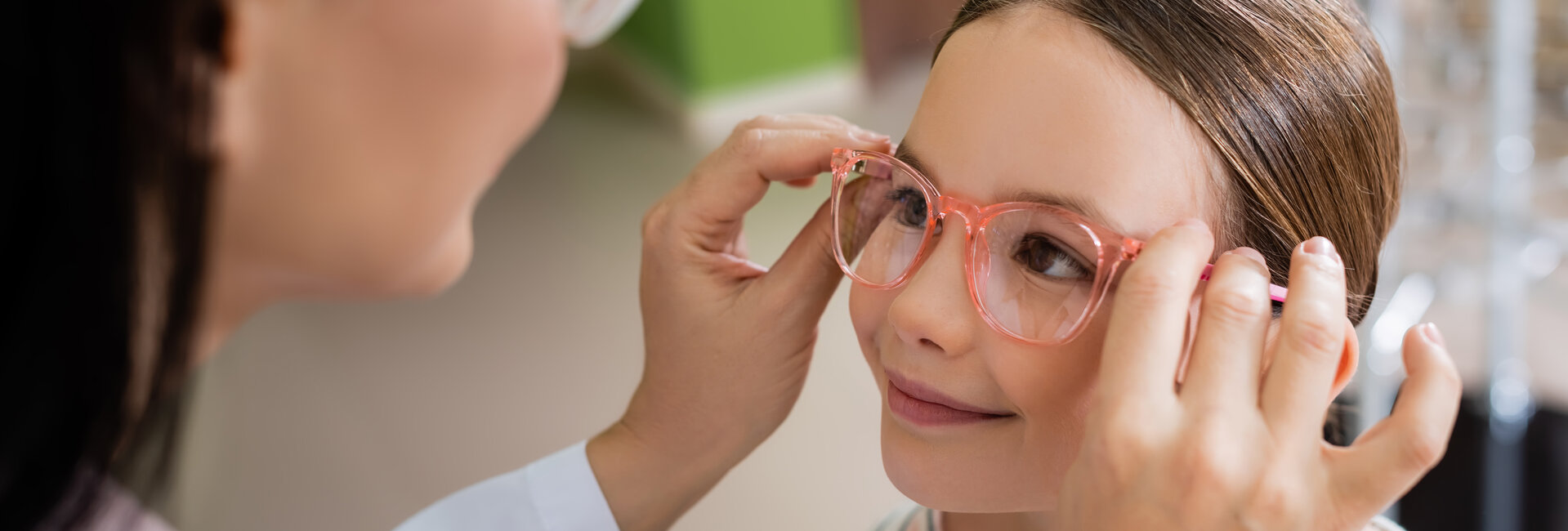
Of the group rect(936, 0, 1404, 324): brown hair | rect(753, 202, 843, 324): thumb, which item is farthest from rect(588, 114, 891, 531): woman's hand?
rect(936, 0, 1404, 324): brown hair

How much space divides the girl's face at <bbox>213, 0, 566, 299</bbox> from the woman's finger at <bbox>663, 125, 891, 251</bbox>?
0.34 meters

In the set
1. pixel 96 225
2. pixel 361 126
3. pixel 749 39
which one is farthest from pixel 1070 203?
pixel 749 39

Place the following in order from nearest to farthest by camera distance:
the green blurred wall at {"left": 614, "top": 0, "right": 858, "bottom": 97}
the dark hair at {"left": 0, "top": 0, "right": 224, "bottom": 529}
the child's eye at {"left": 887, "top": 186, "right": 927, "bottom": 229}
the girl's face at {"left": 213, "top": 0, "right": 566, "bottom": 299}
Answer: the dark hair at {"left": 0, "top": 0, "right": 224, "bottom": 529}, the girl's face at {"left": 213, "top": 0, "right": 566, "bottom": 299}, the child's eye at {"left": 887, "top": 186, "right": 927, "bottom": 229}, the green blurred wall at {"left": 614, "top": 0, "right": 858, "bottom": 97}

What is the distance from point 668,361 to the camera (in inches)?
45.1

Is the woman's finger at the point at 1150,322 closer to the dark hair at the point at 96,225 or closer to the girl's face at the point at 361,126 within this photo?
the girl's face at the point at 361,126

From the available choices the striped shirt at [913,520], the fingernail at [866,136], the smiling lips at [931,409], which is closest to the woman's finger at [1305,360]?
the smiling lips at [931,409]

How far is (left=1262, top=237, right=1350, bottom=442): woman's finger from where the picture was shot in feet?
2.29

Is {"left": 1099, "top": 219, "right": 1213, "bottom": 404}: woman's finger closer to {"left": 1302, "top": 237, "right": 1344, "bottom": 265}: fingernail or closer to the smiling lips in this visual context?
{"left": 1302, "top": 237, "right": 1344, "bottom": 265}: fingernail

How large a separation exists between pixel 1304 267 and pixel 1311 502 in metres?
0.15

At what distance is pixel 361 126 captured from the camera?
0.65 meters

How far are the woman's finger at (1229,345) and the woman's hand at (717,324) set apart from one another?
0.39 meters

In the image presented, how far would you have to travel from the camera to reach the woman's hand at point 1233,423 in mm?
683

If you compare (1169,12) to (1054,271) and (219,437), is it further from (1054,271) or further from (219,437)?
(219,437)

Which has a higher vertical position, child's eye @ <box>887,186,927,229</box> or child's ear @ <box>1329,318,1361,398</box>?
child's ear @ <box>1329,318,1361,398</box>
